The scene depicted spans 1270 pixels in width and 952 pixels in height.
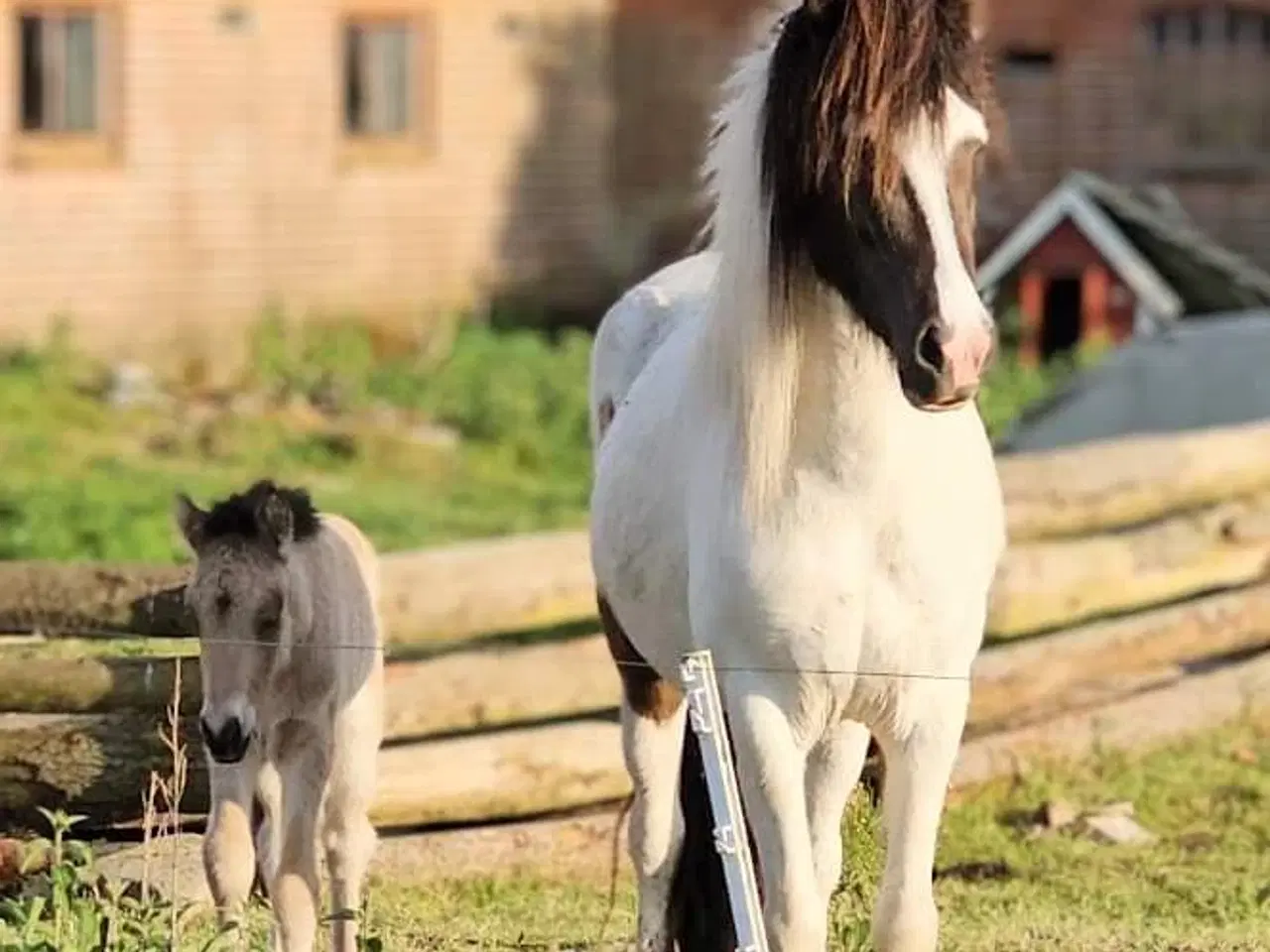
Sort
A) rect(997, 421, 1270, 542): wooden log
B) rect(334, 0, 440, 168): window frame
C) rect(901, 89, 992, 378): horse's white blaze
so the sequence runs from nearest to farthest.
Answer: rect(901, 89, 992, 378): horse's white blaze, rect(997, 421, 1270, 542): wooden log, rect(334, 0, 440, 168): window frame

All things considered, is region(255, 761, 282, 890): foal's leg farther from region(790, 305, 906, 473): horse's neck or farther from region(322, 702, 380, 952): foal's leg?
region(790, 305, 906, 473): horse's neck

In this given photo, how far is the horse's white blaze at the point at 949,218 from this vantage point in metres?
4.77

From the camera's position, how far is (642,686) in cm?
646

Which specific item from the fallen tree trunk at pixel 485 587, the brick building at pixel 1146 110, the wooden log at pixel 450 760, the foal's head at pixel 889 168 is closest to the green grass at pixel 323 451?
the fallen tree trunk at pixel 485 587

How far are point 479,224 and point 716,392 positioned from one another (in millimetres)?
17565

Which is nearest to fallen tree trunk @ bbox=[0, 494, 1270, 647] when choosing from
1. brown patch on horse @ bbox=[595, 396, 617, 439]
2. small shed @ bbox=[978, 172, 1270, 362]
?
brown patch on horse @ bbox=[595, 396, 617, 439]

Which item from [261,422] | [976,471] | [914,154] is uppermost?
[914,154]

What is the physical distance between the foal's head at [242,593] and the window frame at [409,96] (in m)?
16.3

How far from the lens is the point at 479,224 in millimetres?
22859

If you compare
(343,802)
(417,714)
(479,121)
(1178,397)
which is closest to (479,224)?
(479,121)

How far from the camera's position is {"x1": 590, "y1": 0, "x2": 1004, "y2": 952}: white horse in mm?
4941

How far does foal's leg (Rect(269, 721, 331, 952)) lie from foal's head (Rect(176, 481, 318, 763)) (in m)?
0.25

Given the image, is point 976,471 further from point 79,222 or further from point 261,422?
point 79,222

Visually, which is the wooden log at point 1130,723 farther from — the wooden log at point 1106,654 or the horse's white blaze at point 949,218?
the horse's white blaze at point 949,218
